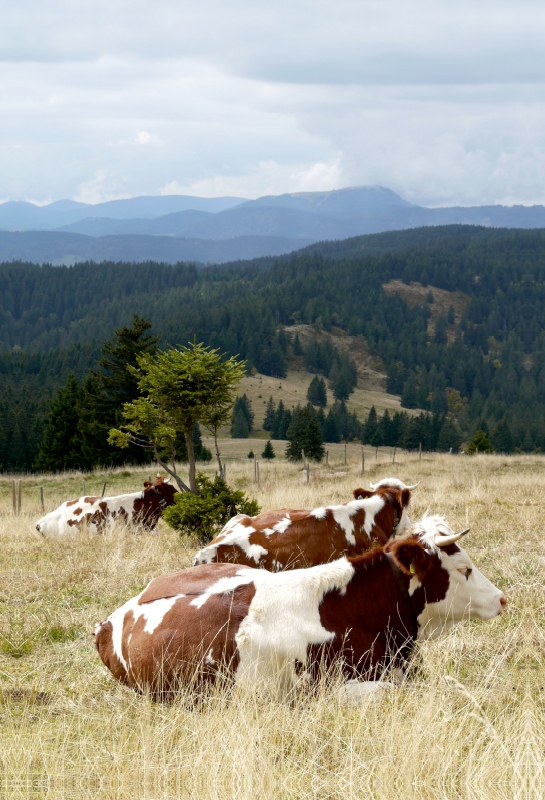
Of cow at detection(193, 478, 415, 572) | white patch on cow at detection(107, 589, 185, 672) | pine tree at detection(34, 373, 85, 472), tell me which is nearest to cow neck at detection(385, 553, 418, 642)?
white patch on cow at detection(107, 589, 185, 672)

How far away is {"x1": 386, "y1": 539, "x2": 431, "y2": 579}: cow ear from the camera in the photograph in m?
5.78

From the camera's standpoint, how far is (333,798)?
13.3 ft

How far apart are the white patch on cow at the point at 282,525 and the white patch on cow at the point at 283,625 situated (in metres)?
3.24

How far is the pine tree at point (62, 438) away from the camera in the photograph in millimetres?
53406

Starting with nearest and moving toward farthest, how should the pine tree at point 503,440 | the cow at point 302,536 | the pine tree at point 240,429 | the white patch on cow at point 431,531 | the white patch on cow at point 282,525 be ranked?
the white patch on cow at point 431,531 → the cow at point 302,536 → the white patch on cow at point 282,525 → the pine tree at point 503,440 → the pine tree at point 240,429

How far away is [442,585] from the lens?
19.5 ft

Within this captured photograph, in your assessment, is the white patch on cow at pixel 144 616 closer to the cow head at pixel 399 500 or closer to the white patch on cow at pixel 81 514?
the cow head at pixel 399 500

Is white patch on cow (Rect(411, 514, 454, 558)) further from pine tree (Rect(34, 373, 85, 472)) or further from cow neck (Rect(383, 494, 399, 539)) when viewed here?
pine tree (Rect(34, 373, 85, 472))

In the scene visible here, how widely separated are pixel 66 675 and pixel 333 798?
9.55 feet

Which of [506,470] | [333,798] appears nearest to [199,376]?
[333,798]

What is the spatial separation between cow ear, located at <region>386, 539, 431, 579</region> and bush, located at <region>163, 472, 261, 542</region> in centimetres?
687

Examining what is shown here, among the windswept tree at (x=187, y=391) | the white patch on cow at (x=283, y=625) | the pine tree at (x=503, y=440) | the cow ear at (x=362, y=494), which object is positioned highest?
the windswept tree at (x=187, y=391)

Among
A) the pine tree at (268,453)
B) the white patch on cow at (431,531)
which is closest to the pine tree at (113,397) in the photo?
the pine tree at (268,453)

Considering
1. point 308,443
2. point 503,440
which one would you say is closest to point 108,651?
point 308,443
